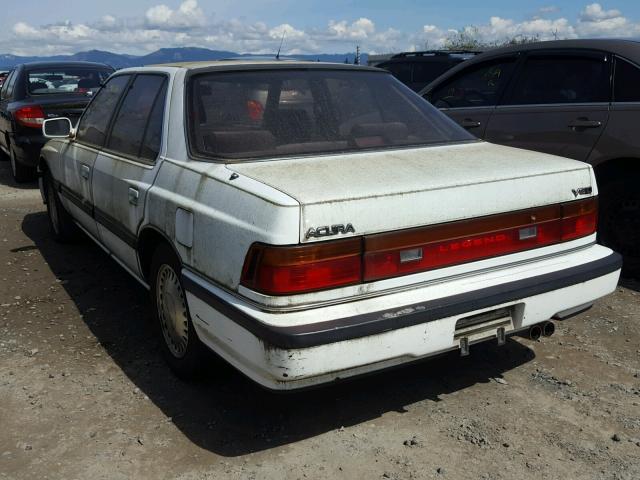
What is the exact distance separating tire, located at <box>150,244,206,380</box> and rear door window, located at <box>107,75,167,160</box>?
1.92 ft

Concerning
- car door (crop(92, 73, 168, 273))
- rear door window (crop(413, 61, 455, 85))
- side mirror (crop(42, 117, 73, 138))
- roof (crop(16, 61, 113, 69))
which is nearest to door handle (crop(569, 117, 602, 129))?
car door (crop(92, 73, 168, 273))

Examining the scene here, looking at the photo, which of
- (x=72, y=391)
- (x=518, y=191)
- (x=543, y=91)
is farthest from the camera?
(x=543, y=91)

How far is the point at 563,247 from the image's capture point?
120 inches

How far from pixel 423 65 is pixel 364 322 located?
1065cm

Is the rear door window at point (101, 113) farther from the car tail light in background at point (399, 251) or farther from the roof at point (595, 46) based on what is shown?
the roof at point (595, 46)

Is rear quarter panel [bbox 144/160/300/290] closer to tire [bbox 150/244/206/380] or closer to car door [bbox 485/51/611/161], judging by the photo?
tire [bbox 150/244/206/380]

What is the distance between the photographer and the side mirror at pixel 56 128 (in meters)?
4.98

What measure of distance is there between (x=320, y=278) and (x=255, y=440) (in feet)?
2.95

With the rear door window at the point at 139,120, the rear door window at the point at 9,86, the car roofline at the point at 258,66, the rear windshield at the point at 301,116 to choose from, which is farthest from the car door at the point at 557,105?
the rear door window at the point at 9,86

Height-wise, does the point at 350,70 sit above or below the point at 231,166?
above

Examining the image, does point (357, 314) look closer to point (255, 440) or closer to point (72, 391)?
point (255, 440)

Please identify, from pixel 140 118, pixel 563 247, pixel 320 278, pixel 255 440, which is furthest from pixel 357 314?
pixel 140 118

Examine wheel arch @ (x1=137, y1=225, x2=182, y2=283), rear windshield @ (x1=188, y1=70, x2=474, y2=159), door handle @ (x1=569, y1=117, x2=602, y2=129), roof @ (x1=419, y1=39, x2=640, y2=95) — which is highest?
roof @ (x1=419, y1=39, x2=640, y2=95)

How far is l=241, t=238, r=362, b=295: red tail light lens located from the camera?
94.7 inches
